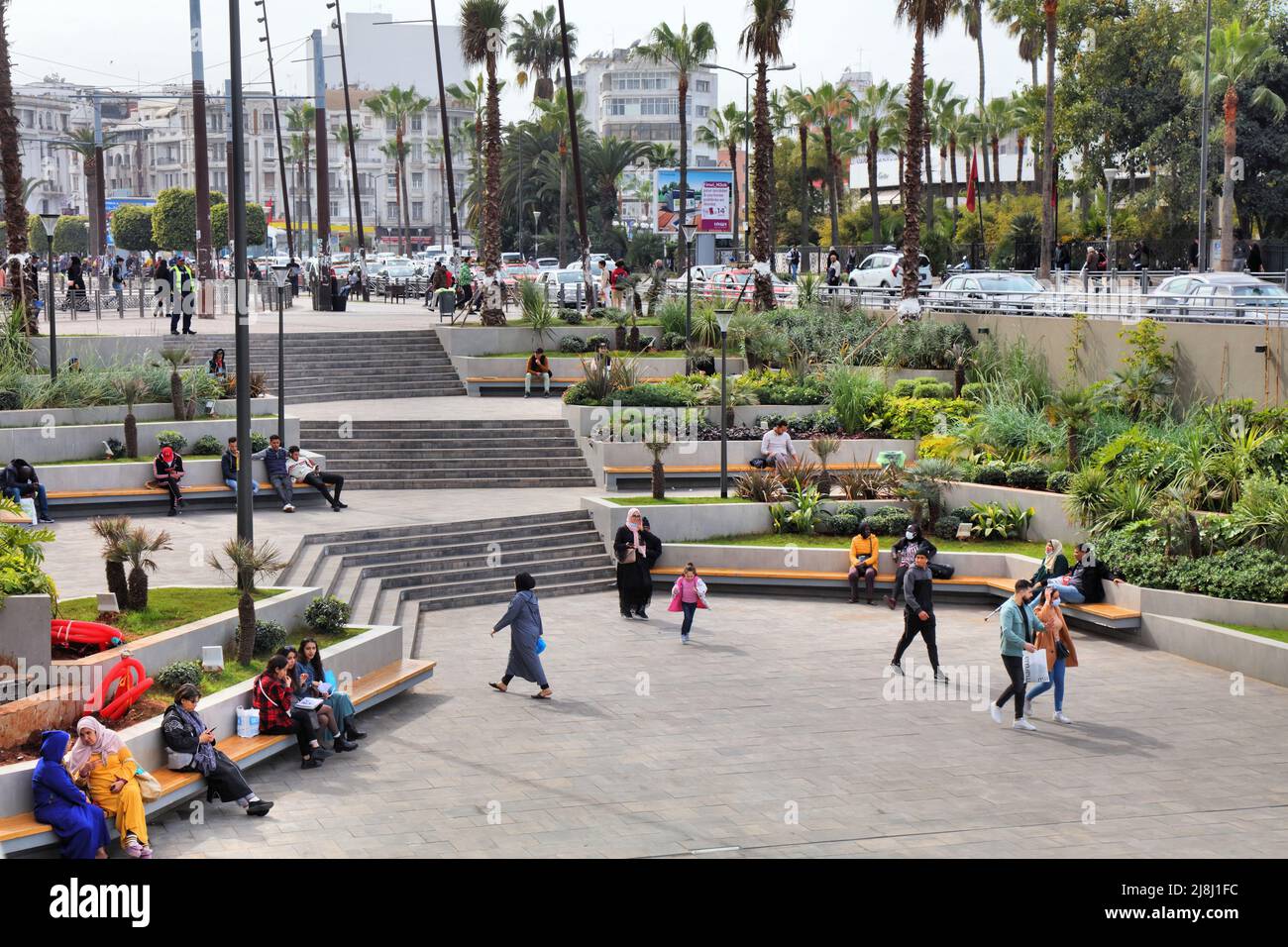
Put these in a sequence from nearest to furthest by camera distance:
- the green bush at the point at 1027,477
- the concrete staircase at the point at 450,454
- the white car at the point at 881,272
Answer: the green bush at the point at 1027,477
the concrete staircase at the point at 450,454
the white car at the point at 881,272

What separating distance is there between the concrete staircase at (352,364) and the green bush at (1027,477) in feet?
44.5

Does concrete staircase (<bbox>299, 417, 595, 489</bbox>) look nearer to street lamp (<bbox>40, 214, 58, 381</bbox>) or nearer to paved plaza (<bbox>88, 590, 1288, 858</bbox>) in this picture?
street lamp (<bbox>40, 214, 58, 381</bbox>)

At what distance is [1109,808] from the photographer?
38.4 feet

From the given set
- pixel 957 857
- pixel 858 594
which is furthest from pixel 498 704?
pixel 858 594

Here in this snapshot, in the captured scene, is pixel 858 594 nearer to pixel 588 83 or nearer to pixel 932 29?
pixel 932 29

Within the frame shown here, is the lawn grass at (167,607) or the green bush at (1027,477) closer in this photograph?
the lawn grass at (167,607)

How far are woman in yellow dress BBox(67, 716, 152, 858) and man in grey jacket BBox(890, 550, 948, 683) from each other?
25.9 feet

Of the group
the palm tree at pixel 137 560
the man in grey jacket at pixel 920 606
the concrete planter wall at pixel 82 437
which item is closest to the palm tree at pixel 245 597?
the palm tree at pixel 137 560

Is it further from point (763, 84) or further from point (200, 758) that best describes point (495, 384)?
point (200, 758)

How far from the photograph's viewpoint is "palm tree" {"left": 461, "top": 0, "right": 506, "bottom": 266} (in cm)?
3756

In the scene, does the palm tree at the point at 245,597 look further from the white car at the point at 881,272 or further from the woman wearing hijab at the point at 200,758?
the white car at the point at 881,272

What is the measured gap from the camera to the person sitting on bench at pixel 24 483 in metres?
19.9

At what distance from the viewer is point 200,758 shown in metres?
11.4

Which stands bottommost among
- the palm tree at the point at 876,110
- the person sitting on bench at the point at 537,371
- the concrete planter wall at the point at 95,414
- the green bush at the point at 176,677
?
the green bush at the point at 176,677
